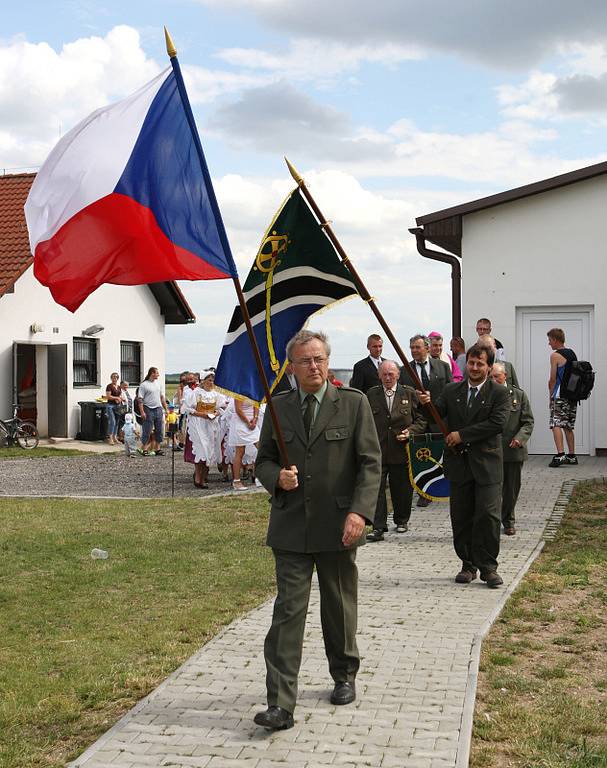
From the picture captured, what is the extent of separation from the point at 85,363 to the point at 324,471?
24.5 metres

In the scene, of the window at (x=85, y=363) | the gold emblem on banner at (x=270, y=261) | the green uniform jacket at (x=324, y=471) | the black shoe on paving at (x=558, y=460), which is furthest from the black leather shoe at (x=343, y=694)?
the window at (x=85, y=363)

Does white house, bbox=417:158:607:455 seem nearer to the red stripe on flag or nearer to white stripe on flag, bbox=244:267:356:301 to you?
white stripe on flag, bbox=244:267:356:301

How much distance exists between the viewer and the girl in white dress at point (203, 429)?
16656 millimetres

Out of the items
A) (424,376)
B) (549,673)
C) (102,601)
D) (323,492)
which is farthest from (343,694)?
(424,376)

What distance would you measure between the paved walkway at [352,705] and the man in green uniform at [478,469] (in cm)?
30

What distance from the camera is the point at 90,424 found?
27719mm

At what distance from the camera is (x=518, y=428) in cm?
1121

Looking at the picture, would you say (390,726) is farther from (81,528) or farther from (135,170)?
(81,528)

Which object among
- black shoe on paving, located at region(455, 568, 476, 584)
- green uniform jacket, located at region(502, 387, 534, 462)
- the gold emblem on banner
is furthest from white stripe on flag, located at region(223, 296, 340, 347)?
green uniform jacket, located at region(502, 387, 534, 462)

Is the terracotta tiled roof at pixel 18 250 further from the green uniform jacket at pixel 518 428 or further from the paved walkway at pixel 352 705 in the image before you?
the paved walkway at pixel 352 705

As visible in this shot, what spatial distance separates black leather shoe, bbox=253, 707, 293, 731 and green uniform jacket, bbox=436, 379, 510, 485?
3899 millimetres

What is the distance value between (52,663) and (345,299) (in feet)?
10.5

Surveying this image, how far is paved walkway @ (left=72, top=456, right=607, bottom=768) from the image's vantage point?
4.86m

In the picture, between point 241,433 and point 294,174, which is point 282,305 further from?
point 241,433
